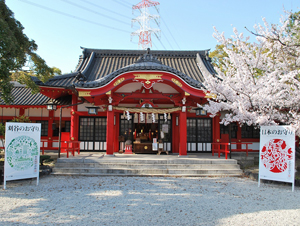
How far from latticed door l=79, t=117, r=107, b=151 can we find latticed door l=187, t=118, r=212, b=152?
4801 mm

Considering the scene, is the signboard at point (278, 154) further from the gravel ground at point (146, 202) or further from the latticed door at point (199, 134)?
the latticed door at point (199, 134)

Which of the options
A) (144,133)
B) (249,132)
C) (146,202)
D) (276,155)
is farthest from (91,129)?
(276,155)

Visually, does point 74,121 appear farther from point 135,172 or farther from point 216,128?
point 216,128

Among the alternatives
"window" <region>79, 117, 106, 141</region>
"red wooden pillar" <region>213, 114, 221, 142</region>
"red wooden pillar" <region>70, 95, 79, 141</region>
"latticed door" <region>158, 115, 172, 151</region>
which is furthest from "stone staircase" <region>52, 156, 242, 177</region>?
"window" <region>79, 117, 106, 141</region>

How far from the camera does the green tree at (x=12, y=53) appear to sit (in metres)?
7.09

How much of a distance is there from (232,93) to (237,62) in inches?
38.2

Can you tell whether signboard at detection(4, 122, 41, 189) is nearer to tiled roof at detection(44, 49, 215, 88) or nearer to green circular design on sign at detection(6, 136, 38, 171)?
green circular design on sign at detection(6, 136, 38, 171)

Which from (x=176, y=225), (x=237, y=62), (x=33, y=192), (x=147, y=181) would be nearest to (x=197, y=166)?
(x=147, y=181)

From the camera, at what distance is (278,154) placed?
24.1 ft

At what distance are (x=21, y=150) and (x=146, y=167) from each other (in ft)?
14.8

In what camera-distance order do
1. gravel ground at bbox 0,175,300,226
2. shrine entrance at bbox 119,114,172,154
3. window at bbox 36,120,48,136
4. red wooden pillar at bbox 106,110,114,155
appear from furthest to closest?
window at bbox 36,120,48,136 → shrine entrance at bbox 119,114,172,154 → red wooden pillar at bbox 106,110,114,155 → gravel ground at bbox 0,175,300,226

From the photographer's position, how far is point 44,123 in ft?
46.1

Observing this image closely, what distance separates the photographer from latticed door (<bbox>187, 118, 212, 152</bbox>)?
13.5 m

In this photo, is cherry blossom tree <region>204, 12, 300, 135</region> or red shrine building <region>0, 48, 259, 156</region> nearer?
cherry blossom tree <region>204, 12, 300, 135</region>
